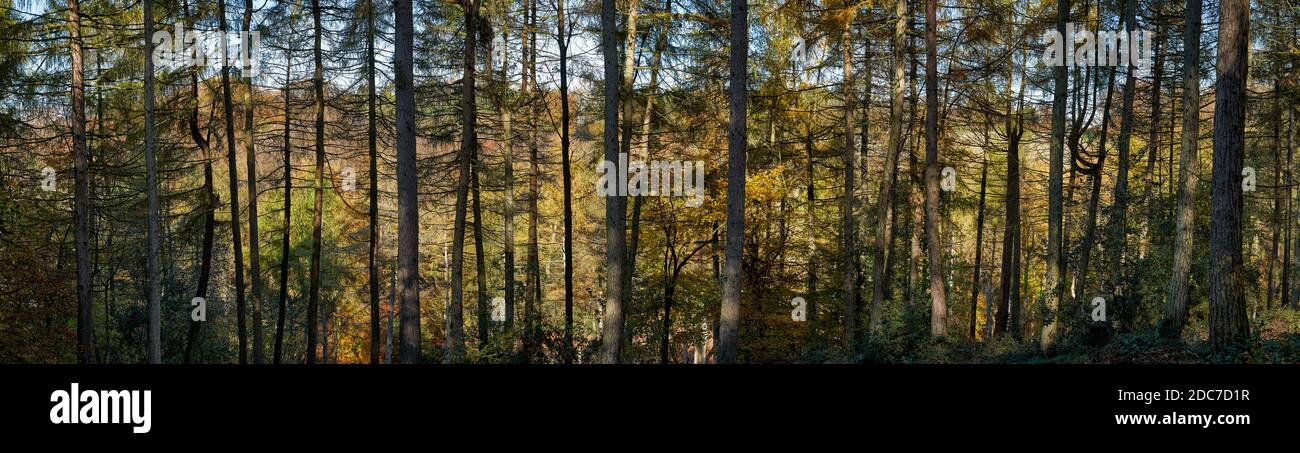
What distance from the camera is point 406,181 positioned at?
13.1 meters

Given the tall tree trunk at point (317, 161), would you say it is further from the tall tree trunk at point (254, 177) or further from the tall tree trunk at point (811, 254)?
the tall tree trunk at point (811, 254)

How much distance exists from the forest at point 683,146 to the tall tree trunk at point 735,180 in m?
0.05

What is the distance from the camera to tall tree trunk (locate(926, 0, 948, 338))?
1641cm

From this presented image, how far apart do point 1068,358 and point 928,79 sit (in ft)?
21.1

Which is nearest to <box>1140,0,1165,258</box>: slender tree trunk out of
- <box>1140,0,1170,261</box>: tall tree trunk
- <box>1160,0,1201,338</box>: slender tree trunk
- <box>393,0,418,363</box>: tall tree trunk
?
<box>1140,0,1170,261</box>: tall tree trunk


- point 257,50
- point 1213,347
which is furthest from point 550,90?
point 1213,347

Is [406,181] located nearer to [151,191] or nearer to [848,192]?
[151,191]

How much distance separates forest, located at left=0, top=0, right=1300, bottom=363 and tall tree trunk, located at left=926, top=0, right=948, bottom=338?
0.06 m

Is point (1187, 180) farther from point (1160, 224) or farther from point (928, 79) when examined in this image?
point (1160, 224)

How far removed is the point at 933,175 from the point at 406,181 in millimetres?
10946

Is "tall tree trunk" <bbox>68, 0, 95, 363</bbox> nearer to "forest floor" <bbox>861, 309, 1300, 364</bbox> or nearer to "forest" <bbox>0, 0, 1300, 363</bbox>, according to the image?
"forest" <bbox>0, 0, 1300, 363</bbox>

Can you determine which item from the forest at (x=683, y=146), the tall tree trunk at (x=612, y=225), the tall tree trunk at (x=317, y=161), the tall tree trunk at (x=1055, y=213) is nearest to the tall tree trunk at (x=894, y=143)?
the forest at (x=683, y=146)

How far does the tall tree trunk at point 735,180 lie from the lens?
1342 centimetres

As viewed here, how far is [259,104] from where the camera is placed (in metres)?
20.6
